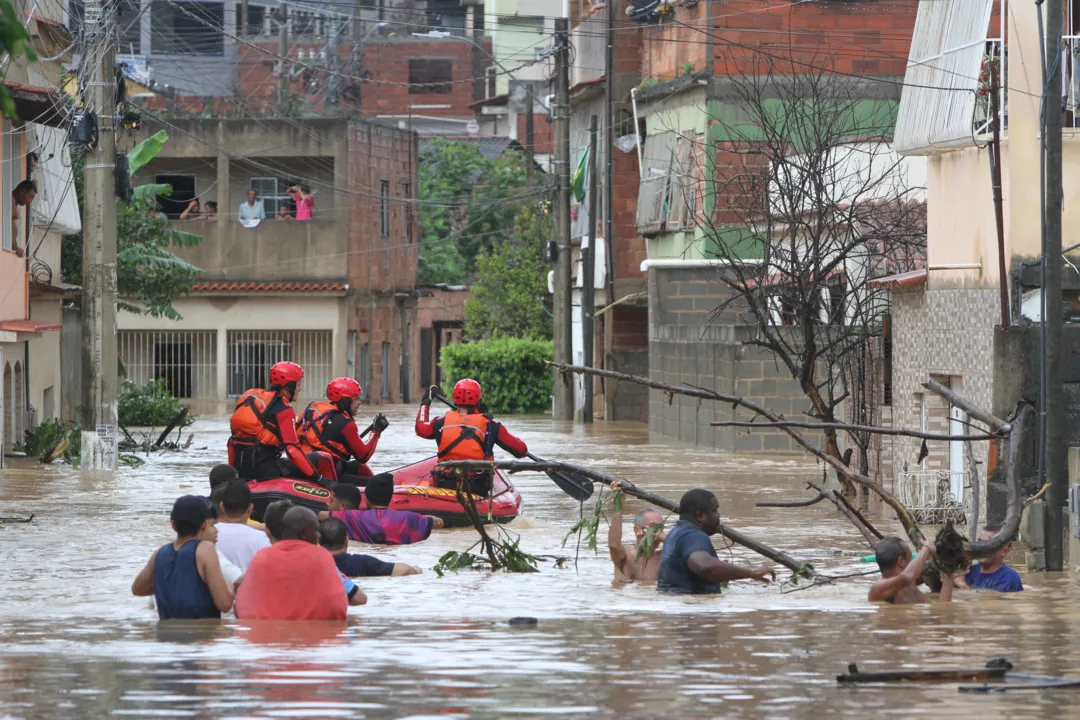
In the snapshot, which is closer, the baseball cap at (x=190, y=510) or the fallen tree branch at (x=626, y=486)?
the baseball cap at (x=190, y=510)

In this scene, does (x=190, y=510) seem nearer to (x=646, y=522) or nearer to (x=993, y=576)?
(x=646, y=522)

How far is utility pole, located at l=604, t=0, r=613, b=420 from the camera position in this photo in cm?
4309

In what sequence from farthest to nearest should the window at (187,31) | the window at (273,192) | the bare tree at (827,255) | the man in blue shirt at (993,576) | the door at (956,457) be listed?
the window at (187,31) → the window at (273,192) → the bare tree at (827,255) → the door at (956,457) → the man in blue shirt at (993,576)

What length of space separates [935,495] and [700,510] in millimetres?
7836

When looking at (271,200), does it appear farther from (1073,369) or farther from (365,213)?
(1073,369)

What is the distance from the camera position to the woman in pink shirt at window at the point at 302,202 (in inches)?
2228

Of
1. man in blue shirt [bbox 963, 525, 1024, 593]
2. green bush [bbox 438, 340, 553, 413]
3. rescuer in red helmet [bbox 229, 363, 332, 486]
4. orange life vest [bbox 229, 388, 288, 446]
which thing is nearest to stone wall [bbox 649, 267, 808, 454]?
rescuer in red helmet [bbox 229, 363, 332, 486]

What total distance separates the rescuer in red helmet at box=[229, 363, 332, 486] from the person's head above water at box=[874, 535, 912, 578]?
278 inches

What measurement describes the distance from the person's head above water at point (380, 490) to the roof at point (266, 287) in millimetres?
37496

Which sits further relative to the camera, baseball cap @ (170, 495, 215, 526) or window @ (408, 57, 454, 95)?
window @ (408, 57, 454, 95)

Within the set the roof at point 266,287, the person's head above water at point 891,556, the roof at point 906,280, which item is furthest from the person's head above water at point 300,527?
the roof at point 266,287

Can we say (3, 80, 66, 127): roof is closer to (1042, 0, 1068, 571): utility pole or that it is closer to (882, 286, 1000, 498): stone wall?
(882, 286, 1000, 498): stone wall

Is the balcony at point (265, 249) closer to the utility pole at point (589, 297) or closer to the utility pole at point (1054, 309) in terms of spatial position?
the utility pole at point (589, 297)

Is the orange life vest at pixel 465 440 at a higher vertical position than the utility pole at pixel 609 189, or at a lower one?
lower
